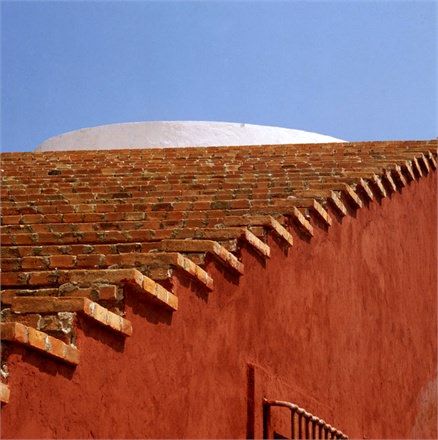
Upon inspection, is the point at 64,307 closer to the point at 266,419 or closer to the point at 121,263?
the point at 121,263

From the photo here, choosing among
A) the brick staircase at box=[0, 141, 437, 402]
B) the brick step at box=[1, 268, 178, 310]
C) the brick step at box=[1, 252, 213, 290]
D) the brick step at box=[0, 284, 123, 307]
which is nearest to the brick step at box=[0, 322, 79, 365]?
the brick staircase at box=[0, 141, 437, 402]

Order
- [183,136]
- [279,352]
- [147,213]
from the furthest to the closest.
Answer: [183,136] < [147,213] < [279,352]

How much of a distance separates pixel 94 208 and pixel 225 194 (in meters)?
0.88

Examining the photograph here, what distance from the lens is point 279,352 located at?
6.25 metres

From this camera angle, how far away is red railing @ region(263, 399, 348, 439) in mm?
5945

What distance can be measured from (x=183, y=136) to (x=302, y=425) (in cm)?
806

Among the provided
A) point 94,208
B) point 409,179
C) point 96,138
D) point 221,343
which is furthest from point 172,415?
point 96,138

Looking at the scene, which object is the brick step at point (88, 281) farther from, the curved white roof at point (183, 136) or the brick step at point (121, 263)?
the curved white roof at point (183, 136)

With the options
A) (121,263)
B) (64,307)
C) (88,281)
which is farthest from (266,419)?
(64,307)

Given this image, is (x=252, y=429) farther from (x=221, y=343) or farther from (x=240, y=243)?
(x=240, y=243)

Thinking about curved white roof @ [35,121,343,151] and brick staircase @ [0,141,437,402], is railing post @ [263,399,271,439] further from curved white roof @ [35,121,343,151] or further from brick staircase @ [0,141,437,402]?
curved white roof @ [35,121,343,151]

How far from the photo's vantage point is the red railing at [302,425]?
5.95m

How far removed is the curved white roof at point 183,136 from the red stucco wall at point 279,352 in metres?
4.77

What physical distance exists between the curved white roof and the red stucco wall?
15.7 ft
